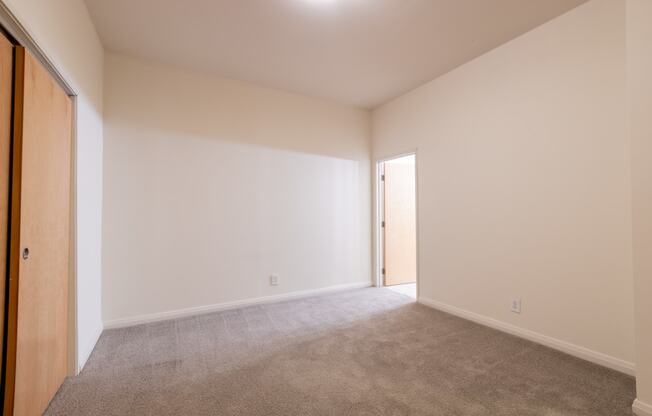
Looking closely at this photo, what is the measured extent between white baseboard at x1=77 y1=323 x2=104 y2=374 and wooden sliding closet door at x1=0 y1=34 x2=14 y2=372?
32.5 inches

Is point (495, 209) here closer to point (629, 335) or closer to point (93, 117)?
point (629, 335)

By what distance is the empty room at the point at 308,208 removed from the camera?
1612 mm

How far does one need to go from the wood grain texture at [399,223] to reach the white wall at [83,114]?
353 cm

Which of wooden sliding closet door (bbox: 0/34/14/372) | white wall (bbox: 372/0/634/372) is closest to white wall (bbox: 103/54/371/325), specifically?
white wall (bbox: 372/0/634/372)

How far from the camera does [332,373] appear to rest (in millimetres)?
1997

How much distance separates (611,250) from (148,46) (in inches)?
166

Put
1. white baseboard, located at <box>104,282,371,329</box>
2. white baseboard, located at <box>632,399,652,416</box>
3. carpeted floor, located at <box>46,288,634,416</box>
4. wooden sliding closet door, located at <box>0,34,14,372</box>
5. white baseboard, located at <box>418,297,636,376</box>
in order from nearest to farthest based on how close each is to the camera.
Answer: wooden sliding closet door, located at <box>0,34,14,372</box>
white baseboard, located at <box>632,399,652,416</box>
carpeted floor, located at <box>46,288,634,416</box>
white baseboard, located at <box>418,297,636,376</box>
white baseboard, located at <box>104,282,371,329</box>

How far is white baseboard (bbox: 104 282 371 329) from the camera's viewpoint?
279cm

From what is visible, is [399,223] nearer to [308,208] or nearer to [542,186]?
[308,208]

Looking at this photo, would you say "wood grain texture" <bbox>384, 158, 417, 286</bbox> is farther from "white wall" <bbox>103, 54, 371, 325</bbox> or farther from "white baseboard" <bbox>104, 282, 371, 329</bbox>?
"white baseboard" <bbox>104, 282, 371, 329</bbox>

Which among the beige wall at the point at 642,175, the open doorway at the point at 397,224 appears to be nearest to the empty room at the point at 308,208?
the beige wall at the point at 642,175

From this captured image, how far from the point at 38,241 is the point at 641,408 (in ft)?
11.2

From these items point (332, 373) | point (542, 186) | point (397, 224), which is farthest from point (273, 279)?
point (542, 186)

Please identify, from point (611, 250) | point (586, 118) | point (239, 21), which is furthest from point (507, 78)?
point (239, 21)
